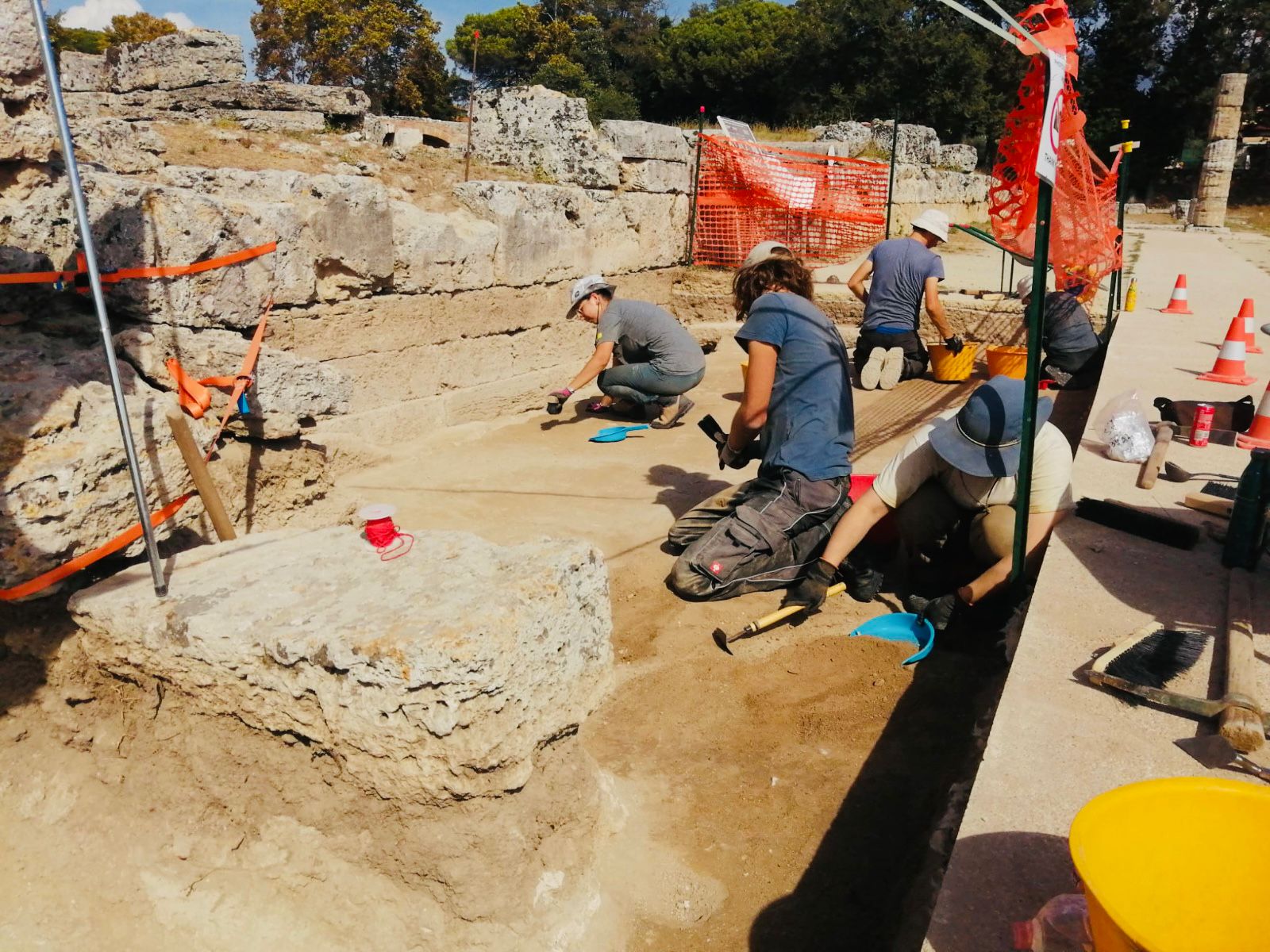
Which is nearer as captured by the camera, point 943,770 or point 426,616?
point 426,616

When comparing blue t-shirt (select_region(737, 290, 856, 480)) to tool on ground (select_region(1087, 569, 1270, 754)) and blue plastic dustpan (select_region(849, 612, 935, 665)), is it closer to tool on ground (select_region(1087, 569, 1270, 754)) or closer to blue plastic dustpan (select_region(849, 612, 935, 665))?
blue plastic dustpan (select_region(849, 612, 935, 665))

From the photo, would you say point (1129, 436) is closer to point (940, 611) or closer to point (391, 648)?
point (940, 611)

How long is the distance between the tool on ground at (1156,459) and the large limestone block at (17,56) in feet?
16.4

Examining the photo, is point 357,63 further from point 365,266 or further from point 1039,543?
point 1039,543

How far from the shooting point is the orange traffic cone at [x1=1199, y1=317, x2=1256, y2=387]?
18.6 feet

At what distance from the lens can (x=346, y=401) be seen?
509cm

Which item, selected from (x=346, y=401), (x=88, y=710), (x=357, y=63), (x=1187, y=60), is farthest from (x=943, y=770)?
(x=1187, y=60)

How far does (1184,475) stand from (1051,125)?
7.47 ft

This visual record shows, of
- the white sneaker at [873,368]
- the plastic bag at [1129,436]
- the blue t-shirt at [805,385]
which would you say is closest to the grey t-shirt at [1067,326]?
the white sneaker at [873,368]

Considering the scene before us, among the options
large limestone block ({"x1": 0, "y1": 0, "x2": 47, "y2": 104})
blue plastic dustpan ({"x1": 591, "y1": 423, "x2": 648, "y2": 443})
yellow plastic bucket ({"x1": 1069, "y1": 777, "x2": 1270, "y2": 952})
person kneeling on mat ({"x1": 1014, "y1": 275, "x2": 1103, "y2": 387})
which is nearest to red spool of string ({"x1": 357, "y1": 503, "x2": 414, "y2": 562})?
yellow plastic bucket ({"x1": 1069, "y1": 777, "x2": 1270, "y2": 952})

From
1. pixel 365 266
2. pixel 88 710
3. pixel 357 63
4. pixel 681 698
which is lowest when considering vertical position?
pixel 681 698

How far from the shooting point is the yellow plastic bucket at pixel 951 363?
7.70 meters

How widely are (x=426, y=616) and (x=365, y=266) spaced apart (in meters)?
4.06

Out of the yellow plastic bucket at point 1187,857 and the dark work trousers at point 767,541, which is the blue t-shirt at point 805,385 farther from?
the yellow plastic bucket at point 1187,857
